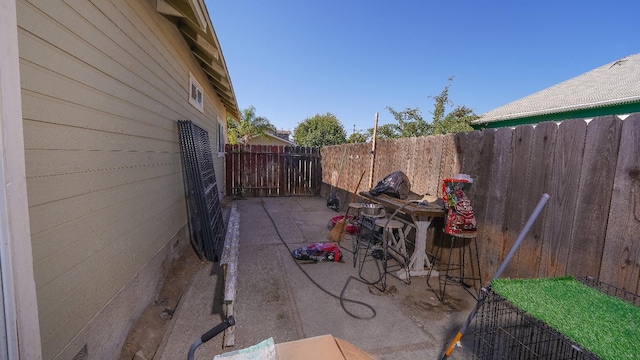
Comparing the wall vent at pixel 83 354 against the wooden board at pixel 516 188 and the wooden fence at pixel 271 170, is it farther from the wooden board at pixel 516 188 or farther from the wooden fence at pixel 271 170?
the wooden fence at pixel 271 170

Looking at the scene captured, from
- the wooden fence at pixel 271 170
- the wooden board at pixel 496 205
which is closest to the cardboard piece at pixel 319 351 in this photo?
the wooden board at pixel 496 205

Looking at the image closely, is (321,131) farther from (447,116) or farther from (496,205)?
(496,205)

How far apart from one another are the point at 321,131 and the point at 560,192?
25.2 metres

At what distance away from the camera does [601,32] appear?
34.2ft

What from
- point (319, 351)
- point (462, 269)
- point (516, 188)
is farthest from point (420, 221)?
point (319, 351)

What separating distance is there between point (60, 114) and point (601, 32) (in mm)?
16237

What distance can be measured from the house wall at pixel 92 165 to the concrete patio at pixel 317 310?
53 cm

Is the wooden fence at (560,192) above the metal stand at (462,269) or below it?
above

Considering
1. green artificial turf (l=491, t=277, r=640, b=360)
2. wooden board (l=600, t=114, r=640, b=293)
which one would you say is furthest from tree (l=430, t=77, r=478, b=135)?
green artificial turf (l=491, t=277, r=640, b=360)

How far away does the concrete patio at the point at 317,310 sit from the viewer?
7.36ft

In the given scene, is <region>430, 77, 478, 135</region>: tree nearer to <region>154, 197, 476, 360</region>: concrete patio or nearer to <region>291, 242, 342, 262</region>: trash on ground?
<region>291, 242, 342, 262</region>: trash on ground

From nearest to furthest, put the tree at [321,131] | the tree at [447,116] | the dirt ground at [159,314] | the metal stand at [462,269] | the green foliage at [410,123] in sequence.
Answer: the dirt ground at [159,314]
the metal stand at [462,269]
the tree at [447,116]
the green foliage at [410,123]
the tree at [321,131]

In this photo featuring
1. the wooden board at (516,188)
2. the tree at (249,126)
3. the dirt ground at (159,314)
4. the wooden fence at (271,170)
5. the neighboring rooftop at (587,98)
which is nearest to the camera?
the dirt ground at (159,314)

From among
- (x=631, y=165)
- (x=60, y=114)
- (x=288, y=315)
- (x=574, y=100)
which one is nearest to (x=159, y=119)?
(x=60, y=114)
